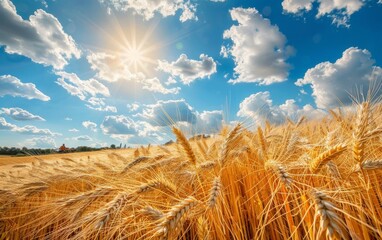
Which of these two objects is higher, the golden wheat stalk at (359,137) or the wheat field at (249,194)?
the golden wheat stalk at (359,137)

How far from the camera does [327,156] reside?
48.4 inches

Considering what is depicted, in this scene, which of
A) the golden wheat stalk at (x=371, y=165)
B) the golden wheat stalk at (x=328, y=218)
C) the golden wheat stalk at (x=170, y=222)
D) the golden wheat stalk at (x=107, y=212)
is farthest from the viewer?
the golden wheat stalk at (x=107, y=212)

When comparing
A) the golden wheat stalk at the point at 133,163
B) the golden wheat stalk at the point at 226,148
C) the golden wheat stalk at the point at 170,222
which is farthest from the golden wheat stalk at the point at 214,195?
the golden wheat stalk at the point at 133,163

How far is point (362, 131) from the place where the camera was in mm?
1301

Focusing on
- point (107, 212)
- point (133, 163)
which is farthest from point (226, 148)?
point (133, 163)

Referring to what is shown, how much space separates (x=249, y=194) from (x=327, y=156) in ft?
3.43

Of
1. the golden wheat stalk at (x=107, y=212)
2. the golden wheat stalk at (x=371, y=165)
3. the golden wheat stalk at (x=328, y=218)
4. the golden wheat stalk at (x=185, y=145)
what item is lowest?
the golden wheat stalk at (x=107, y=212)

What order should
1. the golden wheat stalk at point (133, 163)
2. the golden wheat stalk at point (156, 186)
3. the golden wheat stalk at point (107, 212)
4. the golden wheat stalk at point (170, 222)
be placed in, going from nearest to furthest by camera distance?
the golden wheat stalk at point (170, 222), the golden wheat stalk at point (107, 212), the golden wheat stalk at point (156, 186), the golden wheat stalk at point (133, 163)

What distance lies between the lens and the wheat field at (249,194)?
4.18 ft

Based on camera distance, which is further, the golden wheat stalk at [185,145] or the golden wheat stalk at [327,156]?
the golden wheat stalk at [185,145]

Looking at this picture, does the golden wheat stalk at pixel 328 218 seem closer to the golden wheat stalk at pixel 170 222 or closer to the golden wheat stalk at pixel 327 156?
the golden wheat stalk at pixel 327 156

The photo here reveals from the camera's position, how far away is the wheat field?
127cm

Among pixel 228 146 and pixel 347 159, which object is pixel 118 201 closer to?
pixel 228 146

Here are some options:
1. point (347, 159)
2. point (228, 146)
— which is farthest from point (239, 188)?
point (347, 159)
